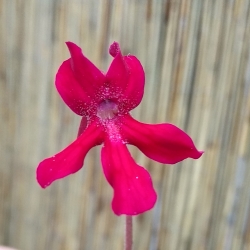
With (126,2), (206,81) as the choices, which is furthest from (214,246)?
(126,2)

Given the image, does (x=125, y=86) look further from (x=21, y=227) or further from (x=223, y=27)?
(x=21, y=227)

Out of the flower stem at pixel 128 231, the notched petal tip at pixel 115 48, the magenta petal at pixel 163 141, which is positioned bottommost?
the flower stem at pixel 128 231

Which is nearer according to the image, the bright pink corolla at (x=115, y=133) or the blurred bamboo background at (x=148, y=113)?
the bright pink corolla at (x=115, y=133)

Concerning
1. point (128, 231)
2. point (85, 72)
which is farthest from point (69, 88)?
point (128, 231)

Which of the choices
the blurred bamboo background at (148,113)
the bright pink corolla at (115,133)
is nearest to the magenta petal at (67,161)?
the bright pink corolla at (115,133)

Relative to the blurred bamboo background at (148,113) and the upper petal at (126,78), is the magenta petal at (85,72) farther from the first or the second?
the blurred bamboo background at (148,113)

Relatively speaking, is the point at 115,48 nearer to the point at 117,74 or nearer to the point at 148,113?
the point at 117,74

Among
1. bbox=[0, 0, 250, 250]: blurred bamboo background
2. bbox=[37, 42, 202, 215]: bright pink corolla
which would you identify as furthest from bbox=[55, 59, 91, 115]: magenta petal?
bbox=[0, 0, 250, 250]: blurred bamboo background
